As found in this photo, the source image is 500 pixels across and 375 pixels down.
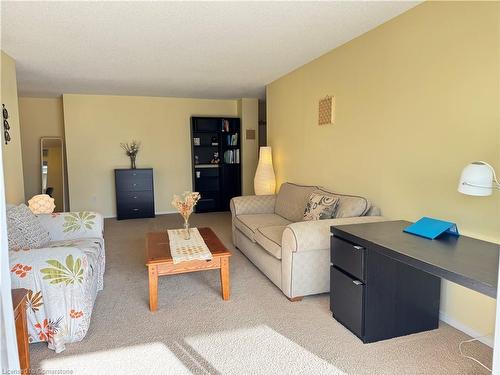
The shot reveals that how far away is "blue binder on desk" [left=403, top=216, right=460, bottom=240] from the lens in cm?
203

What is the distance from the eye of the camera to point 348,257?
7.27 feet

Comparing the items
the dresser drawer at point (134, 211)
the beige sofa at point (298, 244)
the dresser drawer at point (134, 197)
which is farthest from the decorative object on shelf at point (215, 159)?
the beige sofa at point (298, 244)

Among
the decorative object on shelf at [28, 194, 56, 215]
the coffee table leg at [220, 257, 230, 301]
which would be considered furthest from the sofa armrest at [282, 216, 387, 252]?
the decorative object on shelf at [28, 194, 56, 215]

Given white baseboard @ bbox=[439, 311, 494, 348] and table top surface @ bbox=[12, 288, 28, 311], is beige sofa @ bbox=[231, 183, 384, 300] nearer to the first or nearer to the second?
white baseboard @ bbox=[439, 311, 494, 348]

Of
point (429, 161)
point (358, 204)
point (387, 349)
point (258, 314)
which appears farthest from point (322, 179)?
point (387, 349)

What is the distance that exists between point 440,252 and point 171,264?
1818 mm

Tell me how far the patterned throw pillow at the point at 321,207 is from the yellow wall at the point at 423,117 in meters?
0.31

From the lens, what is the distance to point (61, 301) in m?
Answer: 2.07

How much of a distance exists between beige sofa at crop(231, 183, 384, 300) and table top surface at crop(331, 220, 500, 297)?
0.93ft

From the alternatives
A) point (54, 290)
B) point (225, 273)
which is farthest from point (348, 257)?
point (54, 290)

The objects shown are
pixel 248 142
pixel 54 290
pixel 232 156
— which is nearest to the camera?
pixel 54 290

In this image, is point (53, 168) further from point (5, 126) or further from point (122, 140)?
point (5, 126)

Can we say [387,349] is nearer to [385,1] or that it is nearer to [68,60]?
[385,1]

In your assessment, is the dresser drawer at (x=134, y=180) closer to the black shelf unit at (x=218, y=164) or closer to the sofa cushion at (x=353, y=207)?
the black shelf unit at (x=218, y=164)
